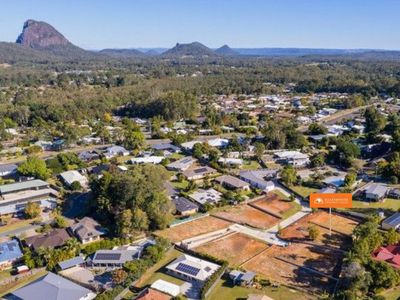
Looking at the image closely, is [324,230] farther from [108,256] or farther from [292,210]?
[108,256]

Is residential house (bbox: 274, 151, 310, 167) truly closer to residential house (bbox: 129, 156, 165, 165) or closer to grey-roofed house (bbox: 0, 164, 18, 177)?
residential house (bbox: 129, 156, 165, 165)

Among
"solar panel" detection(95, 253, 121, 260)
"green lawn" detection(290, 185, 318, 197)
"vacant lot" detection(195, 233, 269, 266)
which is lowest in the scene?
"vacant lot" detection(195, 233, 269, 266)

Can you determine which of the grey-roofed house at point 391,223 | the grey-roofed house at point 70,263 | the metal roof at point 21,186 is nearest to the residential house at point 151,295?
the grey-roofed house at point 70,263

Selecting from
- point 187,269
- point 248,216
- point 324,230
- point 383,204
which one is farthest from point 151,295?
point 383,204

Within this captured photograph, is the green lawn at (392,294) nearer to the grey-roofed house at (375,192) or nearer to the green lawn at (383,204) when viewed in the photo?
the green lawn at (383,204)

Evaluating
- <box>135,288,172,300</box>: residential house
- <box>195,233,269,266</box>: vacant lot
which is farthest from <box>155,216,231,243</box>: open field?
<box>135,288,172,300</box>: residential house

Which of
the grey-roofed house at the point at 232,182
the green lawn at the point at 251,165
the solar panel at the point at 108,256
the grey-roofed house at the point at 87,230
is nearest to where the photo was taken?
the solar panel at the point at 108,256

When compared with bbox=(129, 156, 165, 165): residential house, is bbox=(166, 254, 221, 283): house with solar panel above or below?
below
